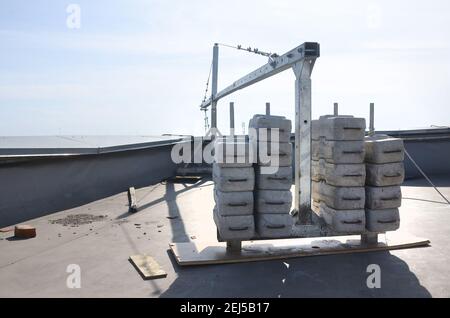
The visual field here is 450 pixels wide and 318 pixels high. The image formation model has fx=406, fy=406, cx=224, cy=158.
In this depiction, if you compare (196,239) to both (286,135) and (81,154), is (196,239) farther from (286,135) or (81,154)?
(81,154)

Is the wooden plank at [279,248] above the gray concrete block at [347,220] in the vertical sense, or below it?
below

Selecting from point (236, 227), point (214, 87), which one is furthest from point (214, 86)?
point (236, 227)

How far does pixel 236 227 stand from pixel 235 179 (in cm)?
61

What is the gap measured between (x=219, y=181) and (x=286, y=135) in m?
1.07

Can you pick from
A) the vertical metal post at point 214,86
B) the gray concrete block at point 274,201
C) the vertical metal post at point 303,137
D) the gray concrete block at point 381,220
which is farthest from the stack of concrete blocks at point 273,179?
the vertical metal post at point 214,86

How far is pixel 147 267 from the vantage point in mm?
4914

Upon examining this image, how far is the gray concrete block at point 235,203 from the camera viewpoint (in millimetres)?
5164

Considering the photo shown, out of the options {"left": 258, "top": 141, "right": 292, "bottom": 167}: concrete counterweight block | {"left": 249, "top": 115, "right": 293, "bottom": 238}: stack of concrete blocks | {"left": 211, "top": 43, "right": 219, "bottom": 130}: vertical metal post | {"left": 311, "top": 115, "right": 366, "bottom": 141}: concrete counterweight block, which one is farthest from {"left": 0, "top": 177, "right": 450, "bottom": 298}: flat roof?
{"left": 211, "top": 43, "right": 219, "bottom": 130}: vertical metal post

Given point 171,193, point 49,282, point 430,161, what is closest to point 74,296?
point 49,282

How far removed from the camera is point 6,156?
7953 millimetres

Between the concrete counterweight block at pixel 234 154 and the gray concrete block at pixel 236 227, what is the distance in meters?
0.68

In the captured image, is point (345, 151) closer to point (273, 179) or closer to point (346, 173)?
point (346, 173)

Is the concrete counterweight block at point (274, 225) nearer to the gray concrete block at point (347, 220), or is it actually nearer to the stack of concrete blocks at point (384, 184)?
the gray concrete block at point (347, 220)

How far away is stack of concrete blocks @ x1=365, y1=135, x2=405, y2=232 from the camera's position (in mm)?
Result: 5488
